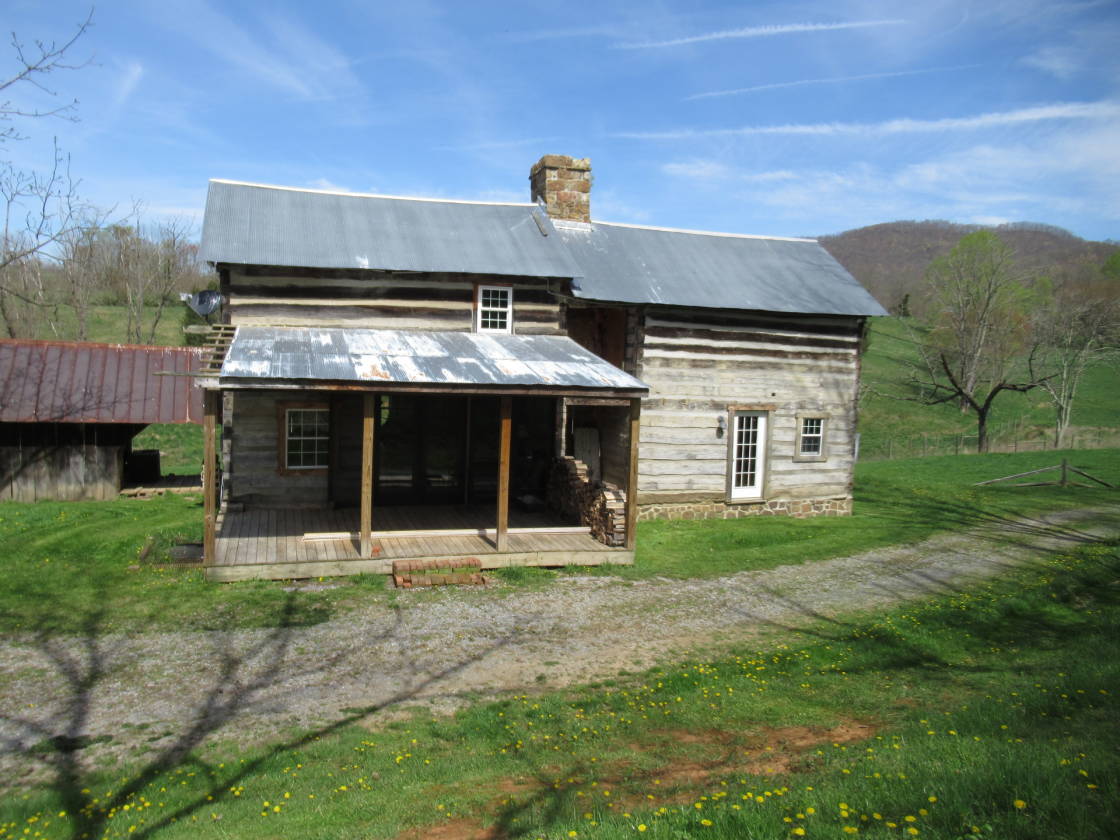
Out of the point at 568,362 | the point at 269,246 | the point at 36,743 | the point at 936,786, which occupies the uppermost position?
the point at 269,246

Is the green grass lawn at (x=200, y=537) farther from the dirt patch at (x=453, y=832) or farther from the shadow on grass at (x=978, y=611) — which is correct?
the dirt patch at (x=453, y=832)

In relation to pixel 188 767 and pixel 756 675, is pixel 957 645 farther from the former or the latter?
pixel 188 767

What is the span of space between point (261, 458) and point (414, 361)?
14.7 feet

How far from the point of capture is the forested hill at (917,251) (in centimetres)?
7156

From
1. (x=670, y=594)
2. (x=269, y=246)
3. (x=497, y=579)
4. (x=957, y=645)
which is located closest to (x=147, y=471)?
(x=269, y=246)

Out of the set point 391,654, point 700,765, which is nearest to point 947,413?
point 391,654

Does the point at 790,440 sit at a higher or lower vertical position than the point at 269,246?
lower

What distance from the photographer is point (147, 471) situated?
21.1 metres

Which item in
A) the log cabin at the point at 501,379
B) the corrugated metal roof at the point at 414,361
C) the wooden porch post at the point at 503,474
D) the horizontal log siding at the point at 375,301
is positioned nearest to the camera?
the corrugated metal roof at the point at 414,361

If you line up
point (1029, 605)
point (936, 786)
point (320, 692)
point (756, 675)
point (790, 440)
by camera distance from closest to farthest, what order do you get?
1. point (936, 786)
2. point (320, 692)
3. point (756, 675)
4. point (1029, 605)
5. point (790, 440)

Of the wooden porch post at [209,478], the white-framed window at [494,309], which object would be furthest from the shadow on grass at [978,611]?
the wooden porch post at [209,478]

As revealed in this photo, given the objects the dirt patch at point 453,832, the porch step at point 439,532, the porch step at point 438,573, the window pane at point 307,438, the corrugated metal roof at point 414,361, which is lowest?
the porch step at point 438,573

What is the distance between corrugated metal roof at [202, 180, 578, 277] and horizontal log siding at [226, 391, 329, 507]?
8.54ft

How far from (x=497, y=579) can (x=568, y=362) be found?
13.5ft
